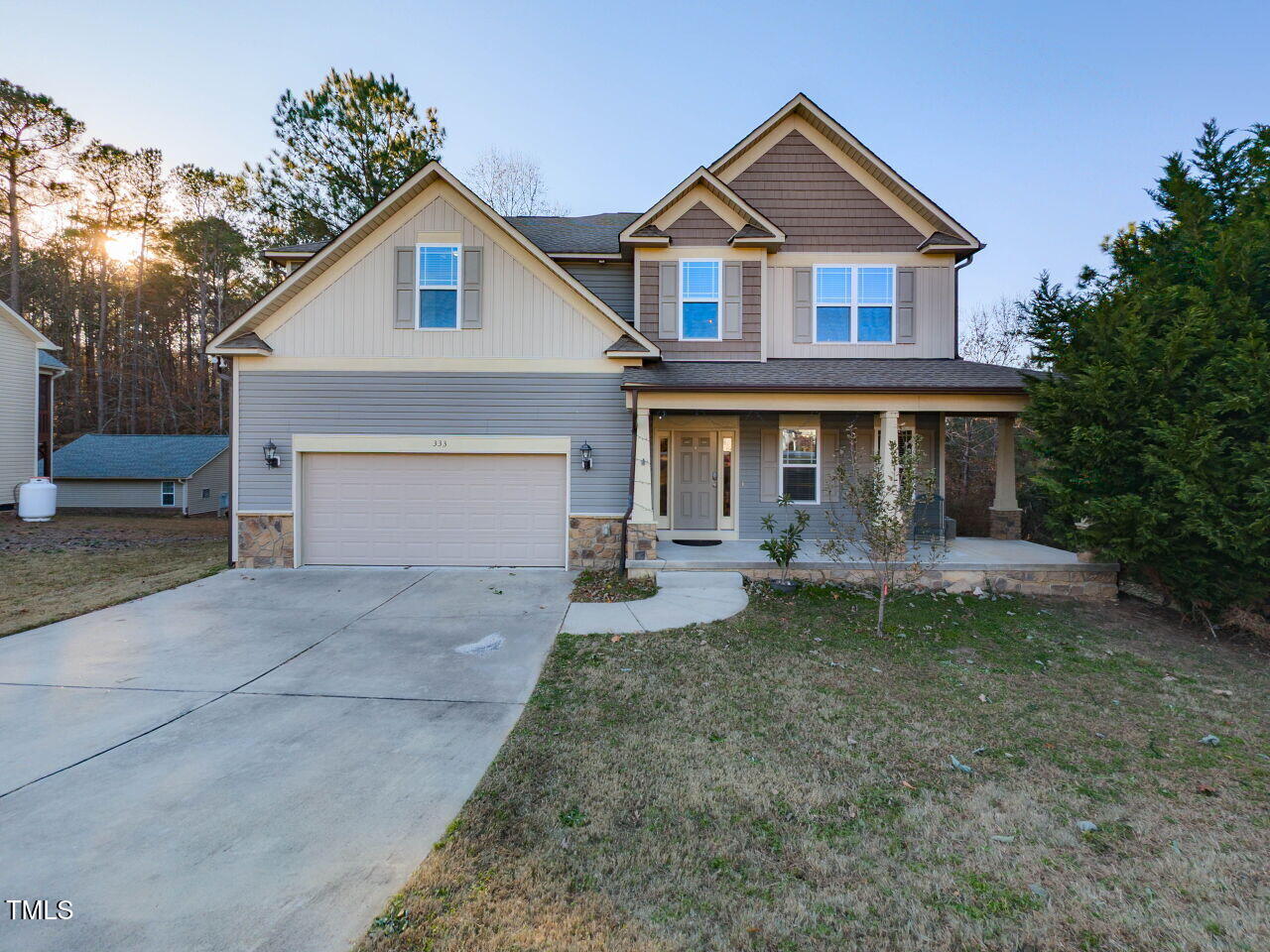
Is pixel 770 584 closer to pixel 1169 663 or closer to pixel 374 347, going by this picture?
pixel 1169 663

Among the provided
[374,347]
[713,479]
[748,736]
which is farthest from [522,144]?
[748,736]

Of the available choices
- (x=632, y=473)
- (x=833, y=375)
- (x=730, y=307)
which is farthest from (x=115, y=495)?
(x=833, y=375)

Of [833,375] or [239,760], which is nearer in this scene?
[239,760]

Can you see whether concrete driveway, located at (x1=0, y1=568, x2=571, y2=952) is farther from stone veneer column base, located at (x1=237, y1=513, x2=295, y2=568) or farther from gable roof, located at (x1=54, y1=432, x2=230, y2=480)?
gable roof, located at (x1=54, y1=432, x2=230, y2=480)

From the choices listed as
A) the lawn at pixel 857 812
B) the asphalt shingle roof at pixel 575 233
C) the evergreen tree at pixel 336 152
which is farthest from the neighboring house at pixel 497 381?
the evergreen tree at pixel 336 152

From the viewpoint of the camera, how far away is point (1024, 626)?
677 cm

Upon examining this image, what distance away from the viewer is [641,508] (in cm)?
865

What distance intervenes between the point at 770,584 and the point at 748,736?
4.28 metres

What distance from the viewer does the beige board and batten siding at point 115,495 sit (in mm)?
18250

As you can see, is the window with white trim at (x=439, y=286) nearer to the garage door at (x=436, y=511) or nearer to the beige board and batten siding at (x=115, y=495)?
the garage door at (x=436, y=511)

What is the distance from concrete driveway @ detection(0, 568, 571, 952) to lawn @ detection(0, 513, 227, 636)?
111cm

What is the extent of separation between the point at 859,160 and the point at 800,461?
19.0 feet

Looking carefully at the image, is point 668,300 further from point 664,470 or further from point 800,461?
point 800,461

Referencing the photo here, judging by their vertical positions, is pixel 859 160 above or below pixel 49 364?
above
